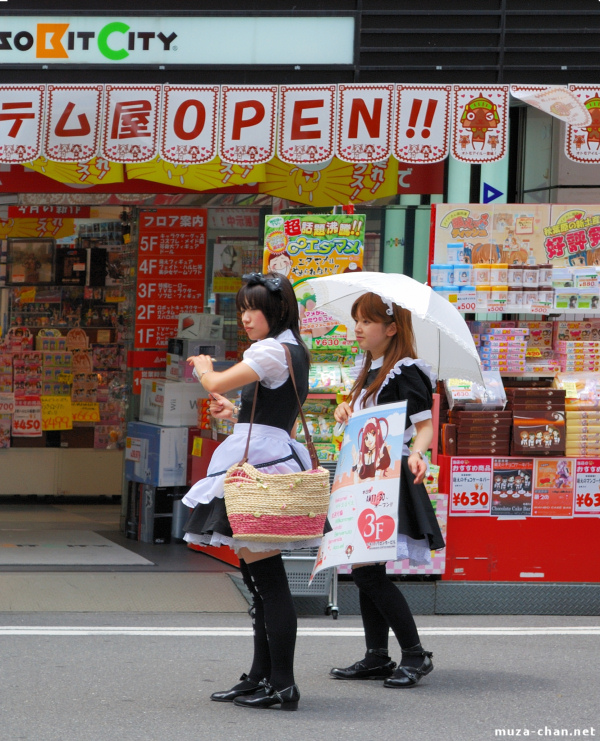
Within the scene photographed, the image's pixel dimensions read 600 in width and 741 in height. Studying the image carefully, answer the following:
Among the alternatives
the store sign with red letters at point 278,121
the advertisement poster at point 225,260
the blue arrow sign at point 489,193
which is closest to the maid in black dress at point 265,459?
the store sign with red letters at point 278,121

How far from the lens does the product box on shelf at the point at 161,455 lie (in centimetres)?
827

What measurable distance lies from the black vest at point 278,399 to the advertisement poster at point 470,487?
2376mm

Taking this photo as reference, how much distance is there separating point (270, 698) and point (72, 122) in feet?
13.1

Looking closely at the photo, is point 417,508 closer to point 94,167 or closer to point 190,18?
point 190,18

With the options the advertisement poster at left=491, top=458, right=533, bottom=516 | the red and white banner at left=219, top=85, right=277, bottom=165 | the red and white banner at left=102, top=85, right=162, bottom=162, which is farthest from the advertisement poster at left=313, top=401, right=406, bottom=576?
the red and white banner at left=102, top=85, right=162, bottom=162

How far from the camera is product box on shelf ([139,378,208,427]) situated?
831 cm

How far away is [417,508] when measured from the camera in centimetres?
475

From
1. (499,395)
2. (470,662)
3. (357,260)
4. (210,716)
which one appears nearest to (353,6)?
(357,260)

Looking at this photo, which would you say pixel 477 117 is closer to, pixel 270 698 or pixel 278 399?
pixel 278 399

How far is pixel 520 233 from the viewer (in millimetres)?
6926

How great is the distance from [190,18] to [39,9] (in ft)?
3.25

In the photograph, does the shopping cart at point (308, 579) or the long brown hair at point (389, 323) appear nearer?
the long brown hair at point (389, 323)

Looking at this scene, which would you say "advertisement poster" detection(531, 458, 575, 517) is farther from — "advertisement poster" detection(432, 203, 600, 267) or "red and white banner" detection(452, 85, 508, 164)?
"red and white banner" detection(452, 85, 508, 164)

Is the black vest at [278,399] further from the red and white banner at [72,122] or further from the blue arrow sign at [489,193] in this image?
the blue arrow sign at [489,193]
